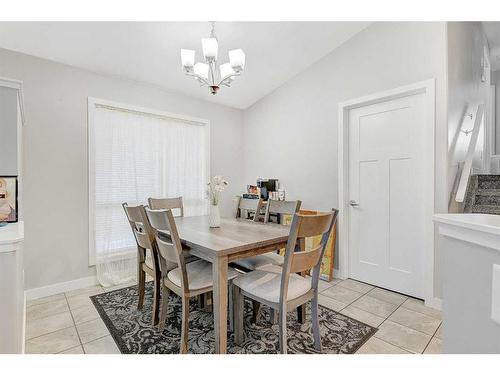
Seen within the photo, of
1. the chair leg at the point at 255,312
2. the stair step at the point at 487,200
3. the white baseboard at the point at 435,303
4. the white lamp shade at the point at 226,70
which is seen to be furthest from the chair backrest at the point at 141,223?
the stair step at the point at 487,200

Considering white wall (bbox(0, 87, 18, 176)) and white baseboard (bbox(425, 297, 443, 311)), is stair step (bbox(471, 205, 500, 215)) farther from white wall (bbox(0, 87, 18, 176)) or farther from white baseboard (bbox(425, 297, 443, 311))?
white wall (bbox(0, 87, 18, 176))

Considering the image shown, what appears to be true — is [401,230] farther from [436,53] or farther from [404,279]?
[436,53]

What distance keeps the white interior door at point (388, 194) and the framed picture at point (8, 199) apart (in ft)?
10.2

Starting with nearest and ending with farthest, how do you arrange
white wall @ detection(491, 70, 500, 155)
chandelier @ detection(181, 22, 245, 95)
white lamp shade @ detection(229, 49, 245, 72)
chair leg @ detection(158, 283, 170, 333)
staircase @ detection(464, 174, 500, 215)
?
1. chair leg @ detection(158, 283, 170, 333)
2. chandelier @ detection(181, 22, 245, 95)
3. white lamp shade @ detection(229, 49, 245, 72)
4. staircase @ detection(464, 174, 500, 215)
5. white wall @ detection(491, 70, 500, 155)

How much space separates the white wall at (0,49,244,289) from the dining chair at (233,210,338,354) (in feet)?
6.87

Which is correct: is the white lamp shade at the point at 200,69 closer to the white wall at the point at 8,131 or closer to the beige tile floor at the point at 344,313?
the white wall at the point at 8,131

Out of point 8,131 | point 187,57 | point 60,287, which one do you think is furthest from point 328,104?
point 60,287

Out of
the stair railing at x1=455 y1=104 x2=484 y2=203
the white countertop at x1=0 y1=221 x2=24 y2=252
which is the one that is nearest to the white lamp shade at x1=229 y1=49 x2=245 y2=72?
the white countertop at x1=0 y1=221 x2=24 y2=252

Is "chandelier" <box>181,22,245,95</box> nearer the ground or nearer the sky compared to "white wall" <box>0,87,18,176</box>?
nearer the sky

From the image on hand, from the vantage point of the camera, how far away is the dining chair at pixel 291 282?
154cm

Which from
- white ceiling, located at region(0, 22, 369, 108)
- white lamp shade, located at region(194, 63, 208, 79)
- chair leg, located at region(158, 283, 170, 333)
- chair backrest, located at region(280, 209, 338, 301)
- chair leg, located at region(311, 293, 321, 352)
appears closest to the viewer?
chair backrest, located at region(280, 209, 338, 301)

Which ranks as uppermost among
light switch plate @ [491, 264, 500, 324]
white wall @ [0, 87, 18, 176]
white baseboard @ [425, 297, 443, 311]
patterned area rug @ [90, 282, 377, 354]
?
white wall @ [0, 87, 18, 176]

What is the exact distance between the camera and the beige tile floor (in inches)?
73.2
